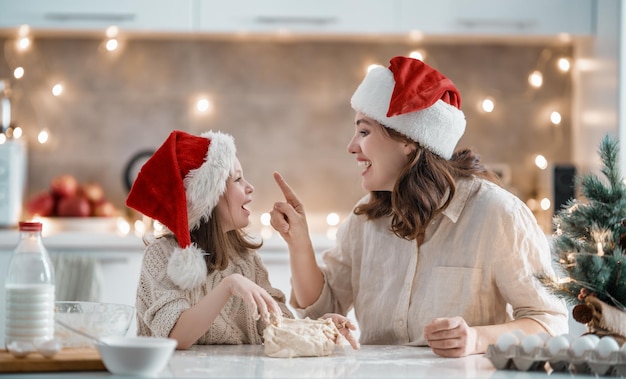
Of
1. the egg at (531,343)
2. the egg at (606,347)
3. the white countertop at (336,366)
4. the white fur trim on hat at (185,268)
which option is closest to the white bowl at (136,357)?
the white countertop at (336,366)

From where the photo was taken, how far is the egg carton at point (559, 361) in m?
1.35

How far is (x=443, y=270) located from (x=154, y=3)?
74.8 inches

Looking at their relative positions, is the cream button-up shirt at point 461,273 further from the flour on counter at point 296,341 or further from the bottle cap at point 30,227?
the bottle cap at point 30,227

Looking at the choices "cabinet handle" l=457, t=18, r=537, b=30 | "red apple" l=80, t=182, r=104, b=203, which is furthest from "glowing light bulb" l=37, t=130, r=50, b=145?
"cabinet handle" l=457, t=18, r=537, b=30

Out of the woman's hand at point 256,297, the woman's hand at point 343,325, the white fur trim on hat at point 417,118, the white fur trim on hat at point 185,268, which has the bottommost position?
the woman's hand at point 343,325

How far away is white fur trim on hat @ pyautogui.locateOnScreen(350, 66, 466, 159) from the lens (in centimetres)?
198

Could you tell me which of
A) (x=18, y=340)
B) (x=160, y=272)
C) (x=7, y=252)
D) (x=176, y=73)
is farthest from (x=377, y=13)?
(x=18, y=340)

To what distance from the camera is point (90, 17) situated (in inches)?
132

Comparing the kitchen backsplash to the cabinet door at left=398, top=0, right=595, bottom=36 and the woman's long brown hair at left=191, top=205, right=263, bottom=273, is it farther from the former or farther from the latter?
the woman's long brown hair at left=191, top=205, right=263, bottom=273

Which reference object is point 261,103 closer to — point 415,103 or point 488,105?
point 488,105

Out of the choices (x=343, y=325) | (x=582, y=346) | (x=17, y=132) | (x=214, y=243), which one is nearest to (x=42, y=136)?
(x=17, y=132)

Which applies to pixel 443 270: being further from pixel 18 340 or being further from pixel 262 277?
pixel 18 340

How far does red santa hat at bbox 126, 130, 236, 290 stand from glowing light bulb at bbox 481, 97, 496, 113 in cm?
206

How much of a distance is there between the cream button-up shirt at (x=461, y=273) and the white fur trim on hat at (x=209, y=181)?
361mm
